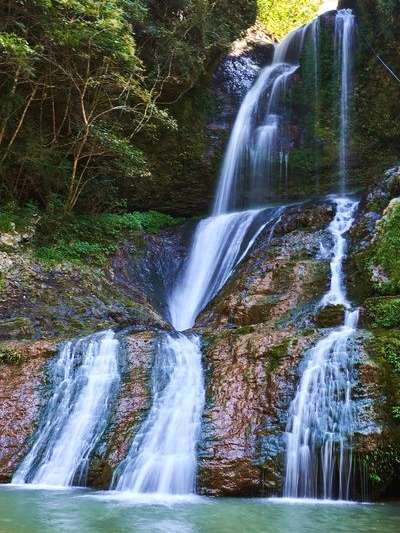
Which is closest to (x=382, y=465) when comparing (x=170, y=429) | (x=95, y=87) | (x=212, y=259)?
(x=170, y=429)

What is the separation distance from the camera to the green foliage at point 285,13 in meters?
27.4

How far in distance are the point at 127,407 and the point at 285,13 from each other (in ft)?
91.5

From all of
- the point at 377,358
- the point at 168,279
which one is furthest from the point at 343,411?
the point at 168,279

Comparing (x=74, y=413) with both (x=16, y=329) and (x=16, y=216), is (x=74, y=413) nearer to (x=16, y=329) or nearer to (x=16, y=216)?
(x=16, y=329)

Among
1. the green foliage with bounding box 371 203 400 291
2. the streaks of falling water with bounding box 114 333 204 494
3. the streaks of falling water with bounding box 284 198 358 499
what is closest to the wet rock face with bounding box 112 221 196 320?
A: the streaks of falling water with bounding box 114 333 204 494

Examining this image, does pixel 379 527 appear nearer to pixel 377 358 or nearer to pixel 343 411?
pixel 343 411

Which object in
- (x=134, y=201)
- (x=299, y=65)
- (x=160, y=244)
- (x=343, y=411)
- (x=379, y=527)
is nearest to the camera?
(x=379, y=527)

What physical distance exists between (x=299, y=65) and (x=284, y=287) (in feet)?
33.4

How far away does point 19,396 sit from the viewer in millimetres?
7957

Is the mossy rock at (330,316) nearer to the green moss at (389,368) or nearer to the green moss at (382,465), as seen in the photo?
the green moss at (389,368)

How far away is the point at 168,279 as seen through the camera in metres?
14.1

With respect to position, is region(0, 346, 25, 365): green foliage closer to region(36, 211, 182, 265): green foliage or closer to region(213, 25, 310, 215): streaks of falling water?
region(36, 211, 182, 265): green foliage

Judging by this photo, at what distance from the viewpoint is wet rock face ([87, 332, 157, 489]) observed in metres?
6.74

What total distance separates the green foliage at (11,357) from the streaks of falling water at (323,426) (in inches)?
168
